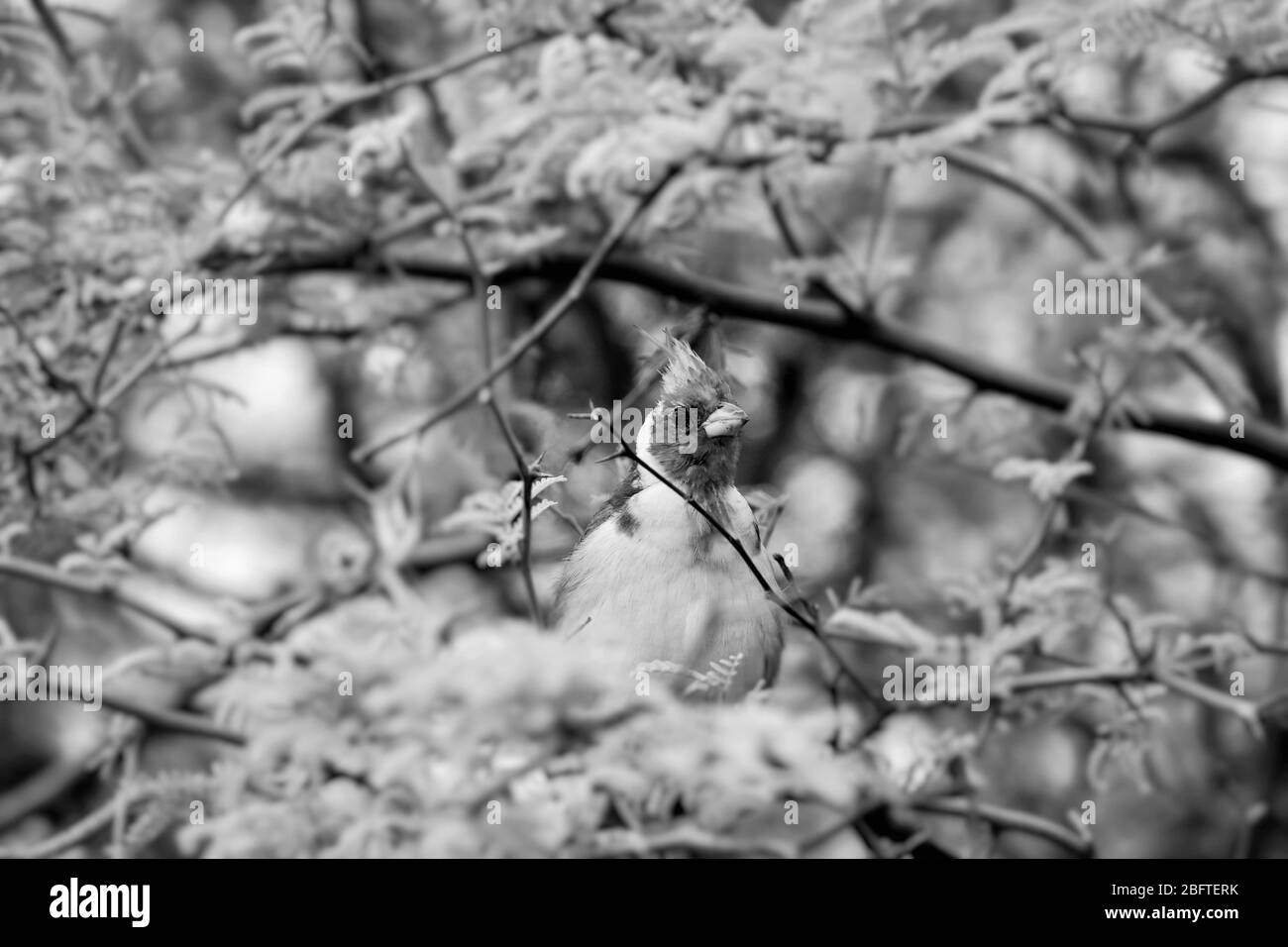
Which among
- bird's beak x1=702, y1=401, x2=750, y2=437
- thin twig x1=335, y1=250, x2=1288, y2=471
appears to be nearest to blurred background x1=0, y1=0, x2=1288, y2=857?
thin twig x1=335, y1=250, x2=1288, y2=471

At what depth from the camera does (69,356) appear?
3.55 meters

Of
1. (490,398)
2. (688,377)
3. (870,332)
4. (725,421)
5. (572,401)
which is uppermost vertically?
(572,401)

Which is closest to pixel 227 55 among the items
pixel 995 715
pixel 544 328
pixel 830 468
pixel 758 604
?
pixel 830 468

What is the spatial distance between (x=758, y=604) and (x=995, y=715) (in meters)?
0.50

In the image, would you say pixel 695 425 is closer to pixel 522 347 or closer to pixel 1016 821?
pixel 522 347

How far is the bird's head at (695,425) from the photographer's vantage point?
11.0 ft

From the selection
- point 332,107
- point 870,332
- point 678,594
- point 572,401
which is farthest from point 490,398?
point 572,401

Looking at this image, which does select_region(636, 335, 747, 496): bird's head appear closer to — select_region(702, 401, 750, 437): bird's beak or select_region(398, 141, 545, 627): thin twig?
select_region(702, 401, 750, 437): bird's beak

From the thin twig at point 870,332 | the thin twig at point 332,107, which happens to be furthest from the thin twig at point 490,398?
the thin twig at point 870,332

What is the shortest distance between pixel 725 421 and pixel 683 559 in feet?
0.98

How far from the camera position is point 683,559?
3.25 metres

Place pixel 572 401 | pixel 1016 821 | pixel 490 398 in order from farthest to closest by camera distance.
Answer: pixel 572 401 → pixel 1016 821 → pixel 490 398

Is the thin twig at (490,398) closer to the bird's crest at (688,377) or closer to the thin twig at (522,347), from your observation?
the thin twig at (522,347)
